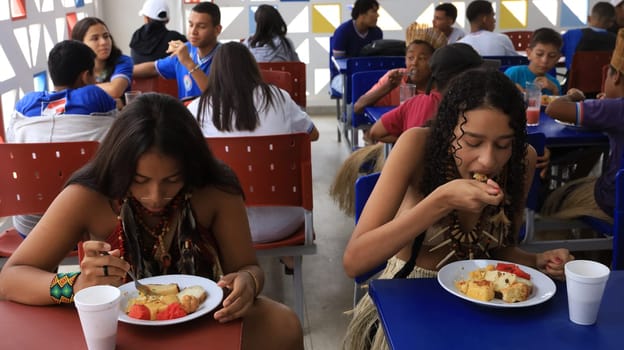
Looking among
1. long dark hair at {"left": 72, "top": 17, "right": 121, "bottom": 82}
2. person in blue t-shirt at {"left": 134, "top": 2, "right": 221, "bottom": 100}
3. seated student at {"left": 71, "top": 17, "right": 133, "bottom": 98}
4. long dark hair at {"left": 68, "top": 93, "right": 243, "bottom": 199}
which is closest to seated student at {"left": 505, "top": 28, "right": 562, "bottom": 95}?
person in blue t-shirt at {"left": 134, "top": 2, "right": 221, "bottom": 100}

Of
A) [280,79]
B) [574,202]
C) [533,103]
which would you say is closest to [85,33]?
[280,79]

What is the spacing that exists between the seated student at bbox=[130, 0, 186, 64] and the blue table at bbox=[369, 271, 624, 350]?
13.8 ft

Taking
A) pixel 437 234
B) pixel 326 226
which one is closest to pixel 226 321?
pixel 437 234

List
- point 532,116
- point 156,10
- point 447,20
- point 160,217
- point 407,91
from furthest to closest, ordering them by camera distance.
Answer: point 447,20, point 156,10, point 407,91, point 532,116, point 160,217

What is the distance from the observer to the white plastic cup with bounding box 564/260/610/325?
133cm

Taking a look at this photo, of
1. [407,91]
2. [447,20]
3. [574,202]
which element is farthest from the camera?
[447,20]

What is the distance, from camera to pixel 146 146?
1.71 metres

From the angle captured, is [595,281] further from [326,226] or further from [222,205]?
[326,226]

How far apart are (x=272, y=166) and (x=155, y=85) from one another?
2.60 meters

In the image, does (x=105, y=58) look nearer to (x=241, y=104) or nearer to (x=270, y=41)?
(x=270, y=41)

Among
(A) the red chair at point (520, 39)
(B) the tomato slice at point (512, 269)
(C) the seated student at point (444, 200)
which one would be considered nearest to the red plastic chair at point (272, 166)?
(C) the seated student at point (444, 200)

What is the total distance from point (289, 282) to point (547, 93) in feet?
6.92

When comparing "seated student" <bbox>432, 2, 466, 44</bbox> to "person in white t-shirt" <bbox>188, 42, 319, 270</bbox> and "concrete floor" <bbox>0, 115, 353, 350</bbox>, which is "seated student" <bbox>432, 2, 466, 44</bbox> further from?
"person in white t-shirt" <bbox>188, 42, 319, 270</bbox>

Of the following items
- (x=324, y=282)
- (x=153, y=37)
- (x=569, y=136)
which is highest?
(x=153, y=37)
